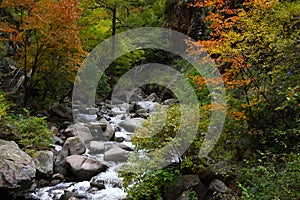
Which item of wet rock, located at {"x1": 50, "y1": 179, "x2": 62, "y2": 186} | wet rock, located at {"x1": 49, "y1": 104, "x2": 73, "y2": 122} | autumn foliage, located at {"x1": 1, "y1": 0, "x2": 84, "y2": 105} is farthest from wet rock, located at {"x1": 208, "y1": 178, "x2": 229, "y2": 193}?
wet rock, located at {"x1": 49, "y1": 104, "x2": 73, "y2": 122}

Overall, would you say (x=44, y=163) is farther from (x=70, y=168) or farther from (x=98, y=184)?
(x=98, y=184)

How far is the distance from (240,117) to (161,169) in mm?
1920

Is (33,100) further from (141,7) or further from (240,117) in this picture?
(141,7)

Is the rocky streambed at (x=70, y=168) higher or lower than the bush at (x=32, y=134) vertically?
lower

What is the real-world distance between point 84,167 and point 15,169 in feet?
6.86

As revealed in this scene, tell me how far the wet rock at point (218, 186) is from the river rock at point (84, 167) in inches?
148

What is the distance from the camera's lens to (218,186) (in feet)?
16.5

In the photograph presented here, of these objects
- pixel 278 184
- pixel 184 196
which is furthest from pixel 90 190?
pixel 278 184

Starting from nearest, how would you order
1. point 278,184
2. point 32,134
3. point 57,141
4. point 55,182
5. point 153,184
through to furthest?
1. point 278,184
2. point 153,184
3. point 55,182
4. point 32,134
5. point 57,141

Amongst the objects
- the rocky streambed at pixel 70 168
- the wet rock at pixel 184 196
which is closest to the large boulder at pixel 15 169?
the rocky streambed at pixel 70 168

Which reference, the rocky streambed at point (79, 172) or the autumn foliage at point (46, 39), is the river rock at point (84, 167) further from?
the autumn foliage at point (46, 39)

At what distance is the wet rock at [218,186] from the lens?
4913 mm

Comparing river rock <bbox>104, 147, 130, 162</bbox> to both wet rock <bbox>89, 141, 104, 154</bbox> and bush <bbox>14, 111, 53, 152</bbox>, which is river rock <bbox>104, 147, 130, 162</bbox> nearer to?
wet rock <bbox>89, 141, 104, 154</bbox>

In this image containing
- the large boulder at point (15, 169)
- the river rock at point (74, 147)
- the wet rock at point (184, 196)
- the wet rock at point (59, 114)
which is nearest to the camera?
the wet rock at point (184, 196)
